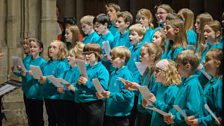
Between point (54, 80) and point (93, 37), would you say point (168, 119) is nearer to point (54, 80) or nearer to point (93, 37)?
point (54, 80)

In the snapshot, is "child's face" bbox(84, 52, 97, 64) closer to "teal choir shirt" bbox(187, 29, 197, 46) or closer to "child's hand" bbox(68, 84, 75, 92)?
"child's hand" bbox(68, 84, 75, 92)

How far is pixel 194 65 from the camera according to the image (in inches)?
211

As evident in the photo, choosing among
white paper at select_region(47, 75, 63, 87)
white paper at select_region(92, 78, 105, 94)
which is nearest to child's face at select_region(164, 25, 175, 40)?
white paper at select_region(92, 78, 105, 94)

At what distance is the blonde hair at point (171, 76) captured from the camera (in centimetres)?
559

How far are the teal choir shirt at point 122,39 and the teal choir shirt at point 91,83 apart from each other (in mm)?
668

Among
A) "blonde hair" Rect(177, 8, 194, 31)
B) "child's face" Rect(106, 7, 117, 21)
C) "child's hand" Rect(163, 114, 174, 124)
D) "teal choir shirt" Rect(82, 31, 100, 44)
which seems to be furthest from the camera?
"child's face" Rect(106, 7, 117, 21)

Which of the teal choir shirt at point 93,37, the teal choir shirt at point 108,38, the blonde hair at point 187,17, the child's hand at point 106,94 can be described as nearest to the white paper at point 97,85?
the child's hand at point 106,94

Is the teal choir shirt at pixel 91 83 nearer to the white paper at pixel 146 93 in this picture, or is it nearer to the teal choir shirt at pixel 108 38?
the teal choir shirt at pixel 108 38

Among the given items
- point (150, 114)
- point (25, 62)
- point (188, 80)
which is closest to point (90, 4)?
point (25, 62)

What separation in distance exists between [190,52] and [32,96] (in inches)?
112

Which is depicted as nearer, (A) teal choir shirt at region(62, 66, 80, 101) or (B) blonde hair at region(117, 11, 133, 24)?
(A) teal choir shirt at region(62, 66, 80, 101)

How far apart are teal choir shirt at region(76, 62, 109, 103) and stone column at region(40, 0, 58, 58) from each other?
2.83 meters

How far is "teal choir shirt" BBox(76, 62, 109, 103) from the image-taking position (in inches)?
262

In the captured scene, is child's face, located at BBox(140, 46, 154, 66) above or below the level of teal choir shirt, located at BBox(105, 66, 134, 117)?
above
